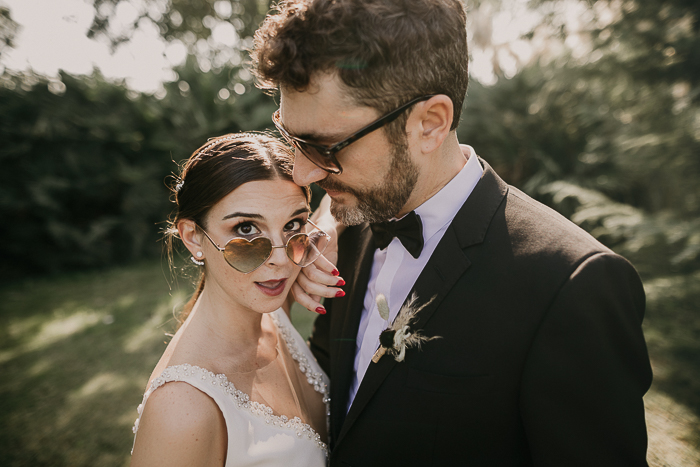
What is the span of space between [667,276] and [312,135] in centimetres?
485

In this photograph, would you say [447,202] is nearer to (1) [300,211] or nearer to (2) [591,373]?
(1) [300,211]

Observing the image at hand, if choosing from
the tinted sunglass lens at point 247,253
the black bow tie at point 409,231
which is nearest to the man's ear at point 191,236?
the tinted sunglass lens at point 247,253

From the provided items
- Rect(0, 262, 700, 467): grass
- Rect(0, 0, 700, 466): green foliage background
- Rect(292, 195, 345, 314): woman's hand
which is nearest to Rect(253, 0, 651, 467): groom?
Rect(292, 195, 345, 314): woman's hand

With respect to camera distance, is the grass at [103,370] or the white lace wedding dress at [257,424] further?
the grass at [103,370]

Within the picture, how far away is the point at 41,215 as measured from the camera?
24.7 ft

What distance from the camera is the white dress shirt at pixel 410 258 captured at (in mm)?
1832

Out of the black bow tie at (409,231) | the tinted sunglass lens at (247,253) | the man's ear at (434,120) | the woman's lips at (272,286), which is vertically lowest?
the woman's lips at (272,286)

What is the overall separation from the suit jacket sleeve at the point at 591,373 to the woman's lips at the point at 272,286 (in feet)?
3.99

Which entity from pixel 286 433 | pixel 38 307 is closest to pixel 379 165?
pixel 286 433

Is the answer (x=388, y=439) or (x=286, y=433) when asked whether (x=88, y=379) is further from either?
(x=388, y=439)

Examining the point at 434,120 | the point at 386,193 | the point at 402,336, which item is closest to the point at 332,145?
the point at 386,193

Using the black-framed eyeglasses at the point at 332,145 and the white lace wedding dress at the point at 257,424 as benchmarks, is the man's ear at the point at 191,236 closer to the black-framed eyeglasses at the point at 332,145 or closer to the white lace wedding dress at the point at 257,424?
the white lace wedding dress at the point at 257,424

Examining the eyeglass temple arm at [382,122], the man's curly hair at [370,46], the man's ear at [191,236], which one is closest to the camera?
the man's curly hair at [370,46]

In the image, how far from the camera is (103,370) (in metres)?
4.68
